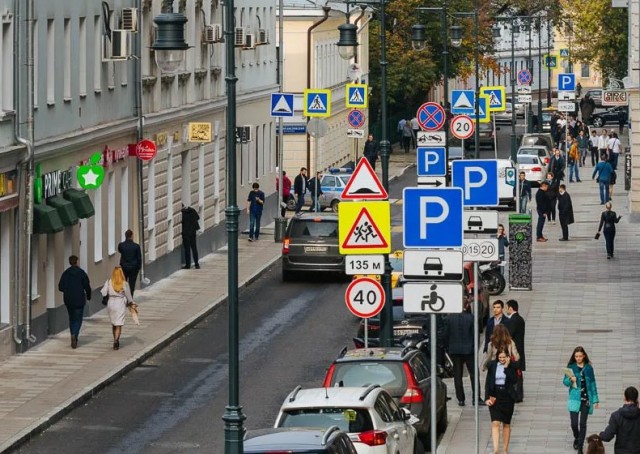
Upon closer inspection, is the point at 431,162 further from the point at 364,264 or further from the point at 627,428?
the point at 627,428

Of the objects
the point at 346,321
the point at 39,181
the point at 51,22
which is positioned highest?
the point at 51,22

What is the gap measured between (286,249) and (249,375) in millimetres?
12396

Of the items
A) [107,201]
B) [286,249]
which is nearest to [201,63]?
[286,249]

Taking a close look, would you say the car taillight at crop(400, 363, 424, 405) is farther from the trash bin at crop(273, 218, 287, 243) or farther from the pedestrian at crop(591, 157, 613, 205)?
the pedestrian at crop(591, 157, 613, 205)

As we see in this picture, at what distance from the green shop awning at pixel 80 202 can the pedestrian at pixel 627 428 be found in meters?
15.6

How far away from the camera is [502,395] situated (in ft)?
74.9

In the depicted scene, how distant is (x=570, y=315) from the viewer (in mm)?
35625

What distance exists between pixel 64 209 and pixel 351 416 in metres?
14.0

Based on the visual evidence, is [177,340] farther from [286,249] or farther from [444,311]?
[444,311]

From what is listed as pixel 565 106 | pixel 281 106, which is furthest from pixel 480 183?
pixel 565 106

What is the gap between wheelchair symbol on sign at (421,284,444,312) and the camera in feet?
61.2

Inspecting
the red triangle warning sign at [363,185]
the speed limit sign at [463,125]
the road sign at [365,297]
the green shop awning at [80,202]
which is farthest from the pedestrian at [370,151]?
the road sign at [365,297]

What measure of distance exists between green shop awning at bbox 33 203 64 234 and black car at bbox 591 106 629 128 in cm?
7104

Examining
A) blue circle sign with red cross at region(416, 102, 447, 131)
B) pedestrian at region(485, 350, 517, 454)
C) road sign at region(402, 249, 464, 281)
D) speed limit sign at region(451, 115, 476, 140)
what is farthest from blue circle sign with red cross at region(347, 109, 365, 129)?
road sign at region(402, 249, 464, 281)
